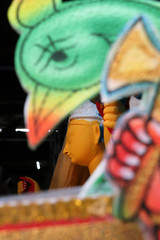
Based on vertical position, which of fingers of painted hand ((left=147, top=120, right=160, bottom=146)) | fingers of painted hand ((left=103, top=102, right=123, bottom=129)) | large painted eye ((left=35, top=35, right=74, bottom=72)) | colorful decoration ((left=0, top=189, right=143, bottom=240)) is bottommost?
colorful decoration ((left=0, top=189, right=143, bottom=240))

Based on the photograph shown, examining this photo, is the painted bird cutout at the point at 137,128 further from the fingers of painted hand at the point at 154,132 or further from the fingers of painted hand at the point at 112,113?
the fingers of painted hand at the point at 112,113

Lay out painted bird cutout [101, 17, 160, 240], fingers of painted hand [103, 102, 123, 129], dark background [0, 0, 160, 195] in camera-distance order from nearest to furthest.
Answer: painted bird cutout [101, 17, 160, 240] → dark background [0, 0, 160, 195] → fingers of painted hand [103, 102, 123, 129]

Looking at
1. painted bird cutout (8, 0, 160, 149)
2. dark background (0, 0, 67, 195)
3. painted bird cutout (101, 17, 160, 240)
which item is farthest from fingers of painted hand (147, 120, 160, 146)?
dark background (0, 0, 67, 195)

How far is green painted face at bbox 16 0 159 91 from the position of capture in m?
0.81

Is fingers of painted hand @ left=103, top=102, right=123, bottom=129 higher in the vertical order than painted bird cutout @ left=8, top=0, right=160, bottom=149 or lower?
lower

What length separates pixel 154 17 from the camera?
2.66 ft

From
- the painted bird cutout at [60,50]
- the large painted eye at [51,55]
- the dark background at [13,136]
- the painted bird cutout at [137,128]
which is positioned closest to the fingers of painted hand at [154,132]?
the painted bird cutout at [137,128]

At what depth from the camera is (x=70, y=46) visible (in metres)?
0.81

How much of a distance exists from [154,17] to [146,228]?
1.54 ft

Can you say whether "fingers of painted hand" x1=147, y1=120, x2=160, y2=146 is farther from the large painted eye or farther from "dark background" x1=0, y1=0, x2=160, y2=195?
"dark background" x1=0, y1=0, x2=160, y2=195

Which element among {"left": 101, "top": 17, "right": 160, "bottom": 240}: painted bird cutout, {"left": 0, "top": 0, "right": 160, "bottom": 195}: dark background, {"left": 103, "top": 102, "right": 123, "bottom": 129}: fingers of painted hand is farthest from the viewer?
{"left": 103, "top": 102, "right": 123, "bottom": 129}: fingers of painted hand

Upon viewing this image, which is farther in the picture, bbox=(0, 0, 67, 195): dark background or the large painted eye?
bbox=(0, 0, 67, 195): dark background

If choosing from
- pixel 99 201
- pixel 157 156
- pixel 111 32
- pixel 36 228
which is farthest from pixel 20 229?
pixel 111 32

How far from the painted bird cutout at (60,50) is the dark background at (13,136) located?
0.11 metres
